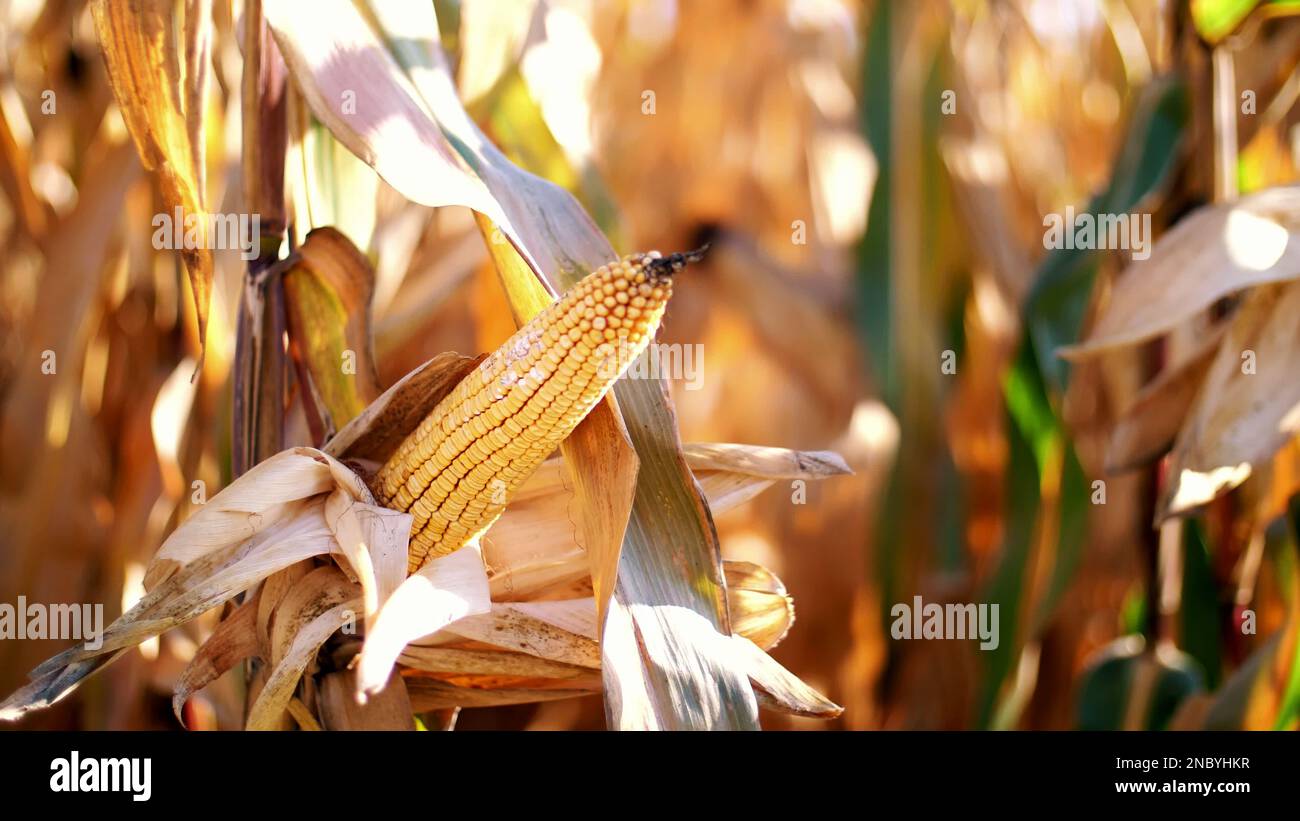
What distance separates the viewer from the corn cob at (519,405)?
0.58m

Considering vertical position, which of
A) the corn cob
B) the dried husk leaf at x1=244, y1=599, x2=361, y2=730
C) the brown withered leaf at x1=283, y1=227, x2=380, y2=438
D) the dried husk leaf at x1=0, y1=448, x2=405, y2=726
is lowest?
the dried husk leaf at x1=244, y1=599, x2=361, y2=730

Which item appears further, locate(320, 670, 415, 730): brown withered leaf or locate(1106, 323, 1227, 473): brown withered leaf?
locate(1106, 323, 1227, 473): brown withered leaf

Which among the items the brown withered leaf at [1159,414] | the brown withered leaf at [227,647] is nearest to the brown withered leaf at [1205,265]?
the brown withered leaf at [1159,414]

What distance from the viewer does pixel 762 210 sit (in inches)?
94.3

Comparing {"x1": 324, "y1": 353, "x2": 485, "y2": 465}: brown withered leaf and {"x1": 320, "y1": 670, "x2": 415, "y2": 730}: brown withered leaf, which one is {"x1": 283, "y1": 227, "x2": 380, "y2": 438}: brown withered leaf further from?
{"x1": 320, "y1": 670, "x2": 415, "y2": 730}: brown withered leaf

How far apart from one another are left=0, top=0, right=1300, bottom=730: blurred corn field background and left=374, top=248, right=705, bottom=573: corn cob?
137mm

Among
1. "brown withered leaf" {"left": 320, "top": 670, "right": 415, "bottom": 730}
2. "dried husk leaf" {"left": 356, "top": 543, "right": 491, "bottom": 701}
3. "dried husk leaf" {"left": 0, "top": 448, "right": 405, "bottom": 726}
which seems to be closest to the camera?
"dried husk leaf" {"left": 356, "top": 543, "right": 491, "bottom": 701}

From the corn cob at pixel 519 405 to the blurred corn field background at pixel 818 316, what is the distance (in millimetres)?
137

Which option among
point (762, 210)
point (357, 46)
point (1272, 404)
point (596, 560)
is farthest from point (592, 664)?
point (762, 210)

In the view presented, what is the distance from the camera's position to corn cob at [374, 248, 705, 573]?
584 mm

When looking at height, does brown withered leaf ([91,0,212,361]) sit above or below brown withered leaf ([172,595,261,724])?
above

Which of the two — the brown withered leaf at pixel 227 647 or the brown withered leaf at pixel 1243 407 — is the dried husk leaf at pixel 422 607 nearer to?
the brown withered leaf at pixel 227 647

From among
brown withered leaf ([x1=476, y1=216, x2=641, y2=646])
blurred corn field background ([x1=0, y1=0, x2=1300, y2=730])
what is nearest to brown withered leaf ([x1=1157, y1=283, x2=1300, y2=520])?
blurred corn field background ([x1=0, y1=0, x2=1300, y2=730])
